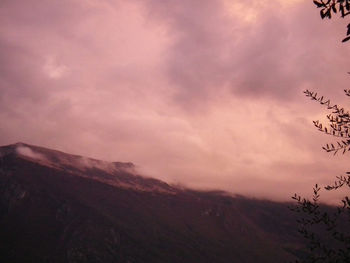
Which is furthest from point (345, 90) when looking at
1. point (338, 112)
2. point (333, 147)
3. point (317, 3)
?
point (317, 3)

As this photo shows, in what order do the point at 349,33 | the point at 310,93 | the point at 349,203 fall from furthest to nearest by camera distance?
the point at 310,93, the point at 349,203, the point at 349,33

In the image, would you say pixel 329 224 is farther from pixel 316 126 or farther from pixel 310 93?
pixel 310 93

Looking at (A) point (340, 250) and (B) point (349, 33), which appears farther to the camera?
(A) point (340, 250)

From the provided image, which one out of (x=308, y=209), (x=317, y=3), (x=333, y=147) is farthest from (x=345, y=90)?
(x=317, y=3)

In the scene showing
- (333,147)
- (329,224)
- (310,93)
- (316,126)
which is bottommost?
(329,224)

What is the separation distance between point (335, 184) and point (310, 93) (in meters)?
3.86

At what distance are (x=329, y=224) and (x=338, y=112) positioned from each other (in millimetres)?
4295

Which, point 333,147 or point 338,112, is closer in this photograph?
point 333,147

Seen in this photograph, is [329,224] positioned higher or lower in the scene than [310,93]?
lower

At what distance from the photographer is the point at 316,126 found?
16281mm

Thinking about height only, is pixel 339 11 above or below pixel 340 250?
above

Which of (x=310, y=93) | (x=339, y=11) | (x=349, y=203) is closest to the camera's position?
(x=339, y=11)

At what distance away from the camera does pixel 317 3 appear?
448 inches

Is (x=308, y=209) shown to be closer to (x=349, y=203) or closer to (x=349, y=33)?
(x=349, y=203)
